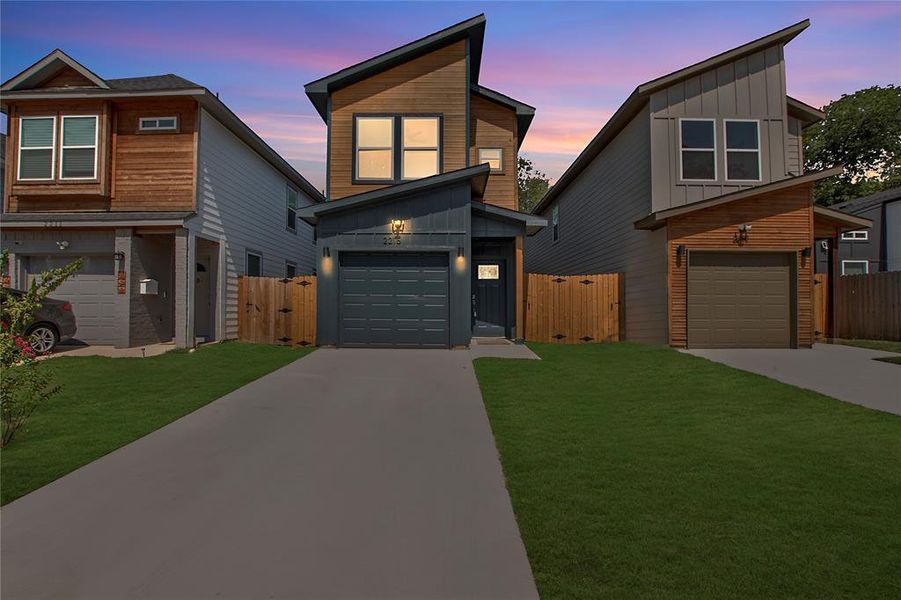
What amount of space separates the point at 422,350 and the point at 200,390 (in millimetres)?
5823

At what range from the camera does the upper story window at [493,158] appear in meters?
16.4

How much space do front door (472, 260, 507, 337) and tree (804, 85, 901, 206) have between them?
34.9m

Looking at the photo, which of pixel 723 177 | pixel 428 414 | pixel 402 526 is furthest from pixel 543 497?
pixel 723 177

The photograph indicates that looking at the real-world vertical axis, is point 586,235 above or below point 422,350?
above

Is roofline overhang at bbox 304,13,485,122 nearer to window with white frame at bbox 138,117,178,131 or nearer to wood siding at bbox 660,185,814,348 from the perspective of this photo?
window with white frame at bbox 138,117,178,131

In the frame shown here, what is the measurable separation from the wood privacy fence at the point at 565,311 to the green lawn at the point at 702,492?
7.26m

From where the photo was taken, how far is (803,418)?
6.48 metres

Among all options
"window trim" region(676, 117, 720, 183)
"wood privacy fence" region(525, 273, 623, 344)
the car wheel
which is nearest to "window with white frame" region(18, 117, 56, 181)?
the car wheel

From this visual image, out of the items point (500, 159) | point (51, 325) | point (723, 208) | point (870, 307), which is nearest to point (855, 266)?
point (870, 307)

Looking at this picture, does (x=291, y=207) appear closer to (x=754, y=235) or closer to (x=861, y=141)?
(x=754, y=235)

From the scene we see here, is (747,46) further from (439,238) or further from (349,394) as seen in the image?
(349,394)

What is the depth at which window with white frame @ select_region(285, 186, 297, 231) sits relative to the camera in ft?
69.4

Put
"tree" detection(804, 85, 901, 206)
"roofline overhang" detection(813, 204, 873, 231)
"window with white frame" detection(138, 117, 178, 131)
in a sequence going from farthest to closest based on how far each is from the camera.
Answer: "tree" detection(804, 85, 901, 206) → "roofline overhang" detection(813, 204, 873, 231) → "window with white frame" detection(138, 117, 178, 131)

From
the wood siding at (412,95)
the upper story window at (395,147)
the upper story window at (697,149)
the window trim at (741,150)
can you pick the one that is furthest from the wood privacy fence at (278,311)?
the window trim at (741,150)
